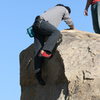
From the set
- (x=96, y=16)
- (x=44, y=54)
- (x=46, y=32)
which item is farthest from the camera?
(x=96, y=16)

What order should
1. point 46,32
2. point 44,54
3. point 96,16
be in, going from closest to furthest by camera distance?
1. point 44,54
2. point 46,32
3. point 96,16

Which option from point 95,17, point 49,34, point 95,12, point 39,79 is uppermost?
point 49,34

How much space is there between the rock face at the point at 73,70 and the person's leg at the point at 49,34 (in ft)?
0.80

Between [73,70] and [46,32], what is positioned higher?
[46,32]

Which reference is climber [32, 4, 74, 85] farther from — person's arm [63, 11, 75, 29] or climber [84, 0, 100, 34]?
climber [84, 0, 100, 34]

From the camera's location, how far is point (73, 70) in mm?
6957

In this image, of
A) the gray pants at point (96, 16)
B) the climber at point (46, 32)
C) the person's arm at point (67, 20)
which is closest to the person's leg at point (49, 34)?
the climber at point (46, 32)

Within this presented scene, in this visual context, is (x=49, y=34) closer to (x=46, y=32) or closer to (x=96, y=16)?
(x=46, y=32)

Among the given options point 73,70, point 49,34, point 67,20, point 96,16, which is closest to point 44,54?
point 49,34

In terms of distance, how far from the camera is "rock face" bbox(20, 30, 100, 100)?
22.4 feet

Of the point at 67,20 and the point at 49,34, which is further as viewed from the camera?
the point at 67,20

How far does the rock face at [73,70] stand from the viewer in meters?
6.83

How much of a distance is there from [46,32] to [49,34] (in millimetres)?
65

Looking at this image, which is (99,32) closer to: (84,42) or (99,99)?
(84,42)
